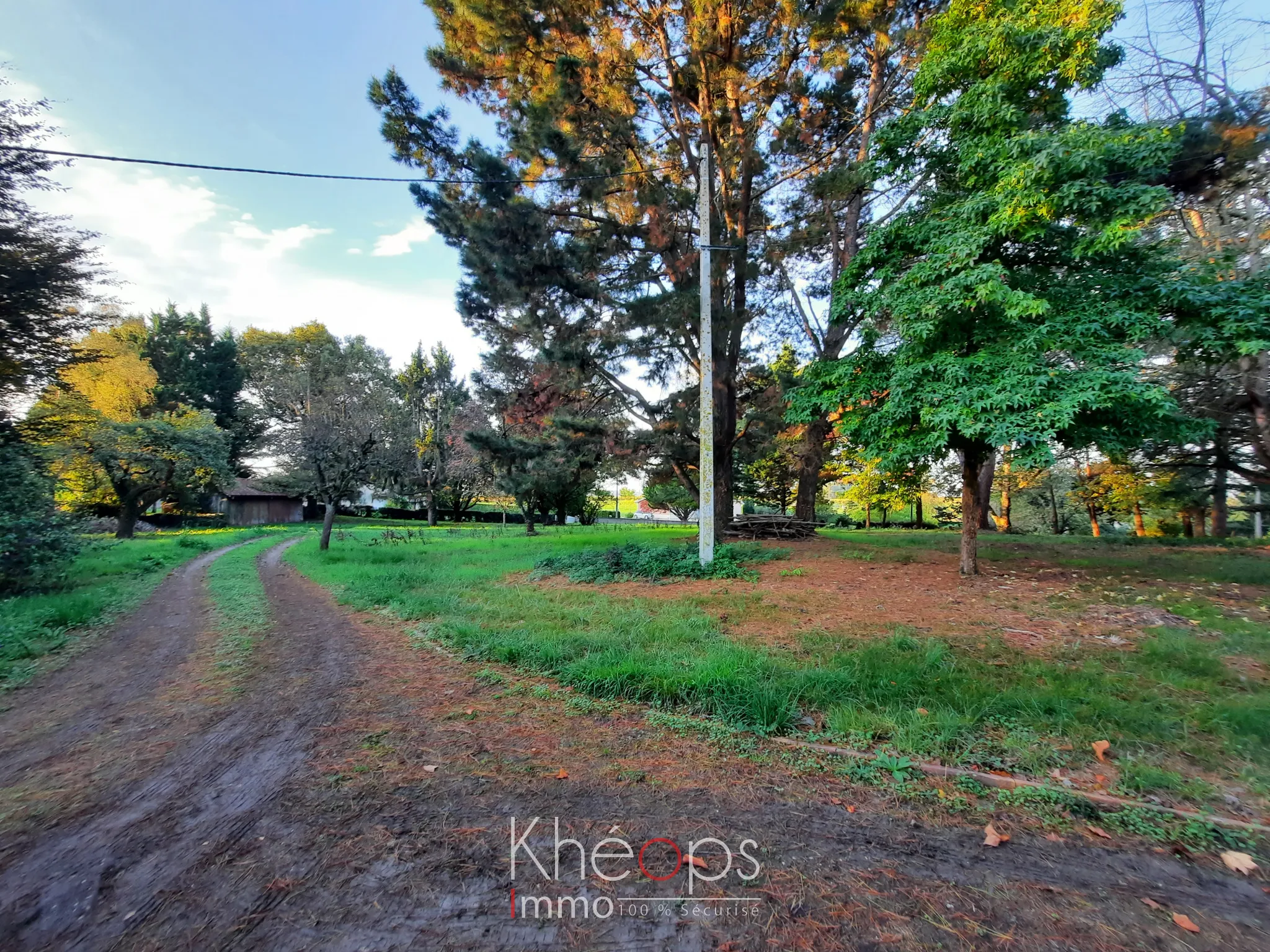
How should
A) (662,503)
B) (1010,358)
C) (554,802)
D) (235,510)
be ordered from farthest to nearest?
(235,510)
(662,503)
(1010,358)
(554,802)

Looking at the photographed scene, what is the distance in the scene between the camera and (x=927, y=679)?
430 centimetres

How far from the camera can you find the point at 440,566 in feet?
41.5

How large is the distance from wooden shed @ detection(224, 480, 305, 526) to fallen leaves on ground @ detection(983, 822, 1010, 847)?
40879 millimetres

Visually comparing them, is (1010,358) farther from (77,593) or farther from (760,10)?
(77,593)

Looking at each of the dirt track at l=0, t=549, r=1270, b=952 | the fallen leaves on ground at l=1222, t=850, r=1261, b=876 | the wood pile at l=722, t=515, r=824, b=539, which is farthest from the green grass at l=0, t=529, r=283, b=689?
the wood pile at l=722, t=515, r=824, b=539

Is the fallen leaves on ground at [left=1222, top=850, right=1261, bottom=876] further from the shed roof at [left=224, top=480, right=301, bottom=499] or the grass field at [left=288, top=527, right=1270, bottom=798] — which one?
the shed roof at [left=224, top=480, right=301, bottom=499]

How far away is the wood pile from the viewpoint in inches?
606

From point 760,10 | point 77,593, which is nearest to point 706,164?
point 760,10

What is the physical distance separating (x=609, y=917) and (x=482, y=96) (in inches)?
676

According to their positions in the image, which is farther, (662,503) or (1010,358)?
(662,503)

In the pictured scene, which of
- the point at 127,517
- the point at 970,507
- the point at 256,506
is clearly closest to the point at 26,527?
the point at 970,507

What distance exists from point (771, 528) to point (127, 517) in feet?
93.1

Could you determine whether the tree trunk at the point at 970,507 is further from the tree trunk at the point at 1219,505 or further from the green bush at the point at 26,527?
the green bush at the point at 26,527

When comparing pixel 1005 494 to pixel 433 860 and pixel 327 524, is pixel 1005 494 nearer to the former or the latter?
pixel 327 524
